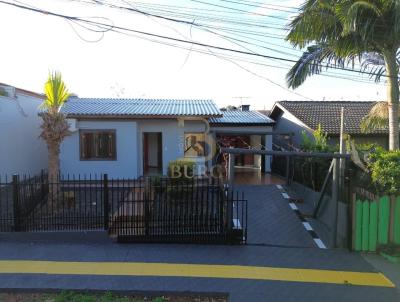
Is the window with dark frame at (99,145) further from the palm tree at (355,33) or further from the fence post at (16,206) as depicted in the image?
the palm tree at (355,33)

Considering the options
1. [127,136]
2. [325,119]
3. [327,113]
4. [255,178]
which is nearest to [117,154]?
[127,136]

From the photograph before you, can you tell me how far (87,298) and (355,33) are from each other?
9.05 metres

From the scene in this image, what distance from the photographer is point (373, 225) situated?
723cm

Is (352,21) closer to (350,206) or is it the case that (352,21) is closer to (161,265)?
(350,206)

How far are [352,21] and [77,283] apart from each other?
27.1 ft

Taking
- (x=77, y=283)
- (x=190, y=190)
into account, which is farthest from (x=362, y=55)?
(x=77, y=283)

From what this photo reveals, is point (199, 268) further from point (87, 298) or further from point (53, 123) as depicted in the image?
point (53, 123)

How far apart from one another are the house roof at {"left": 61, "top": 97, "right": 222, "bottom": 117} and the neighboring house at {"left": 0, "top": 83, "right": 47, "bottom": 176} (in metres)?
1.56

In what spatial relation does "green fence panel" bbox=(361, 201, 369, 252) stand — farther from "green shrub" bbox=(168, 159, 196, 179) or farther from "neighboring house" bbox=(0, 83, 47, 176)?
"neighboring house" bbox=(0, 83, 47, 176)

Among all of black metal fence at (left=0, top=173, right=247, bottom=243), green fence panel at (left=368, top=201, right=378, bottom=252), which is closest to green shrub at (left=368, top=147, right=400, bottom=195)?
green fence panel at (left=368, top=201, right=378, bottom=252)

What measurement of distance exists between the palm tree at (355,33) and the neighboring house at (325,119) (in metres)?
6.52

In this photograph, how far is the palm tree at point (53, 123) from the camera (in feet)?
31.6

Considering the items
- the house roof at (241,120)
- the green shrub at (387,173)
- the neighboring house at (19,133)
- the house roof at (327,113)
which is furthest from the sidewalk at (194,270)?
the house roof at (327,113)

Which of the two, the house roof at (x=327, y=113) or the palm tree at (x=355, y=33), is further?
the house roof at (x=327, y=113)
